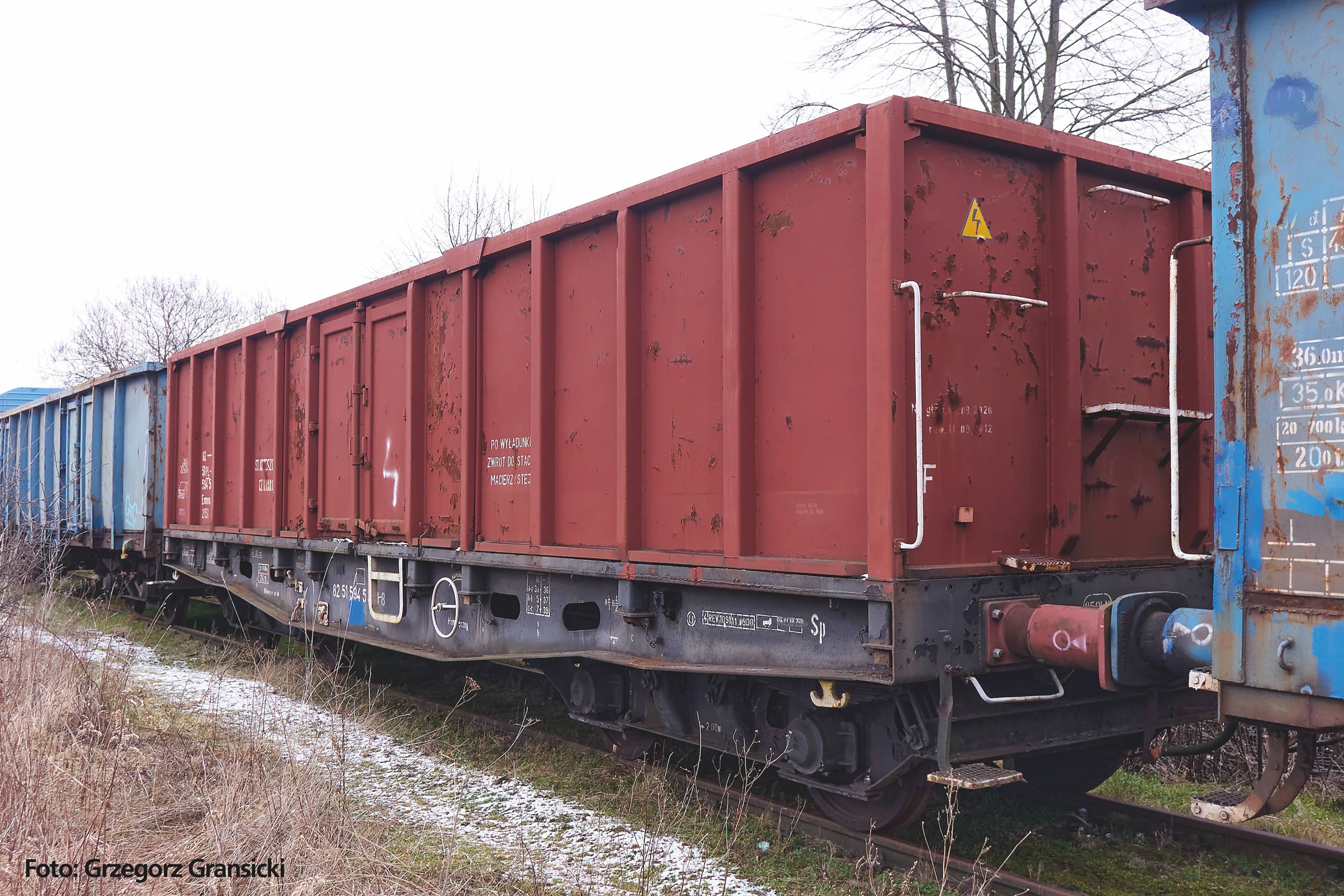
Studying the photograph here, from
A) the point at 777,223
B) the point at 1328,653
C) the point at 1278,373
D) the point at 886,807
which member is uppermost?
the point at 777,223

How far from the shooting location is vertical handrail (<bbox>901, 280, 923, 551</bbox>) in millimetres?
4023

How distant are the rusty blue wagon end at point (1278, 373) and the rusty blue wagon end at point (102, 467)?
11898 mm

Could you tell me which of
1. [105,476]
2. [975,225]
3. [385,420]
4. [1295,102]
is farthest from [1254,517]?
[105,476]

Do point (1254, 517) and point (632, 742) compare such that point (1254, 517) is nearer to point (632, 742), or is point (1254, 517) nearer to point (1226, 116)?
point (1226, 116)

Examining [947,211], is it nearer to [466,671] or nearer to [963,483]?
[963,483]

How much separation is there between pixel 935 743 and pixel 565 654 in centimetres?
251

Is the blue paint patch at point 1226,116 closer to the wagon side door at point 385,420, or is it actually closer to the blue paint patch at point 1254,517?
the blue paint patch at point 1254,517

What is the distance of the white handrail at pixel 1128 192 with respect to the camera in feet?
16.0

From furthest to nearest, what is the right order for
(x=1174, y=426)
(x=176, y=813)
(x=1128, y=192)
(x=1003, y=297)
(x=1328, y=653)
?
(x=1128, y=192) < (x=176, y=813) < (x=1003, y=297) < (x=1174, y=426) < (x=1328, y=653)

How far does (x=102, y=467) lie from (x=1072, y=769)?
47.0ft

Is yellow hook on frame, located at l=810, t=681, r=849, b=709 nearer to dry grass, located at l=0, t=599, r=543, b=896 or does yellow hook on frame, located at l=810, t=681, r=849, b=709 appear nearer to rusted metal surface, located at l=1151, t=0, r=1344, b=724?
dry grass, located at l=0, t=599, r=543, b=896

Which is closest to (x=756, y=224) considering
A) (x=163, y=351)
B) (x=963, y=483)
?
(x=963, y=483)

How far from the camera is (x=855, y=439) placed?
4.37 metres

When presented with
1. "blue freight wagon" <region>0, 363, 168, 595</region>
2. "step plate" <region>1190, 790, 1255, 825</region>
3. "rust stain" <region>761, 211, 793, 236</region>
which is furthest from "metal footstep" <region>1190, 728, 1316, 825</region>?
"blue freight wagon" <region>0, 363, 168, 595</region>
